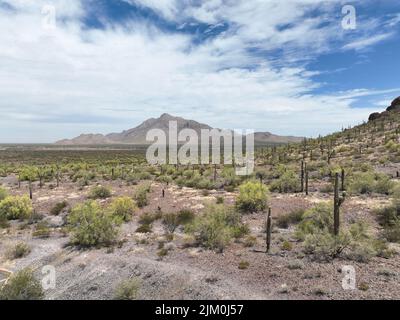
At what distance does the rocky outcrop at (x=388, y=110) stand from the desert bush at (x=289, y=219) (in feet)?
159

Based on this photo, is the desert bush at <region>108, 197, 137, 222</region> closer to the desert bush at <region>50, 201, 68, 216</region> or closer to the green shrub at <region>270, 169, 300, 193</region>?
the desert bush at <region>50, 201, 68, 216</region>

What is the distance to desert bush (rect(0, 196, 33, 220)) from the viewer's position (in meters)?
18.5

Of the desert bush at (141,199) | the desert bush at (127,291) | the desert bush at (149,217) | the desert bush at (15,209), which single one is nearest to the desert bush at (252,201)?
the desert bush at (149,217)

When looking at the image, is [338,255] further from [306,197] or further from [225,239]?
[306,197]

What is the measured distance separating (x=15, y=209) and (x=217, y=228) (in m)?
12.7

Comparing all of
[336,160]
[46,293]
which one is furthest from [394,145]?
[46,293]

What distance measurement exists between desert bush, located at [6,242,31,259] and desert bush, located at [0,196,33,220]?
19.1ft

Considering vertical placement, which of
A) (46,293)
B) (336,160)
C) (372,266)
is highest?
(336,160)

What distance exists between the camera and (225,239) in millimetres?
12789

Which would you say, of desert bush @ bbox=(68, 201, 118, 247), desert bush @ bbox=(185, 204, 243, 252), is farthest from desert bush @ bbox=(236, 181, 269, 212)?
desert bush @ bbox=(68, 201, 118, 247)

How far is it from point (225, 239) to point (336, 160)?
25948 millimetres

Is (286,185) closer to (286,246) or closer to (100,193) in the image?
(286,246)

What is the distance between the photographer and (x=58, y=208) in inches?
797

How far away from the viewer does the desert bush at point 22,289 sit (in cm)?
890
